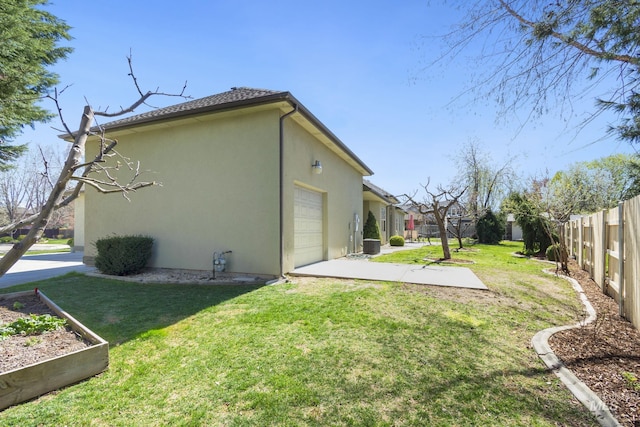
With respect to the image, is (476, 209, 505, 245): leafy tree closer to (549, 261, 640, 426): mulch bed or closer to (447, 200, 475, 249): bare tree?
(447, 200, 475, 249): bare tree

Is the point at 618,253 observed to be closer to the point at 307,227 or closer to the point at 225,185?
the point at 307,227

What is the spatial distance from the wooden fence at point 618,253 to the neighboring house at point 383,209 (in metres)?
9.94

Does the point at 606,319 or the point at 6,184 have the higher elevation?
the point at 6,184

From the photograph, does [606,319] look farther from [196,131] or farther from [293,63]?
[196,131]

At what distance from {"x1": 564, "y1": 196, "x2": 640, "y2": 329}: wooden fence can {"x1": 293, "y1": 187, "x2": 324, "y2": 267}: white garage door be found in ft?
23.3

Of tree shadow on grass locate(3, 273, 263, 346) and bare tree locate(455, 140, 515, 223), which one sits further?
bare tree locate(455, 140, 515, 223)

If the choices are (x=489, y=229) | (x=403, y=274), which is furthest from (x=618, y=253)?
(x=489, y=229)

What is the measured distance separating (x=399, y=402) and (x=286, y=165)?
249 inches

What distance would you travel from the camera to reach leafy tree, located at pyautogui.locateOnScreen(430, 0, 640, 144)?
306 centimetres

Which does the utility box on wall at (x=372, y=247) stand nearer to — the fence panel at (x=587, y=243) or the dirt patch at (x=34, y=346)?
the fence panel at (x=587, y=243)

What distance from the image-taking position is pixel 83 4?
5.57m

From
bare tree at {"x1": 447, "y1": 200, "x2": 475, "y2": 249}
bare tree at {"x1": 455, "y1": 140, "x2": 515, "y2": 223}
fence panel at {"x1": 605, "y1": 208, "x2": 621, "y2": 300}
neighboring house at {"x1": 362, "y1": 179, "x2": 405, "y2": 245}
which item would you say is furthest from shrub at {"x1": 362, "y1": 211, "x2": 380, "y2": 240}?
bare tree at {"x1": 455, "y1": 140, "x2": 515, "y2": 223}

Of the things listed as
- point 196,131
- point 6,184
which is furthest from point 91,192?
point 6,184

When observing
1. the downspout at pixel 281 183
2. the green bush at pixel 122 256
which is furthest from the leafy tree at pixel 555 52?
the green bush at pixel 122 256
